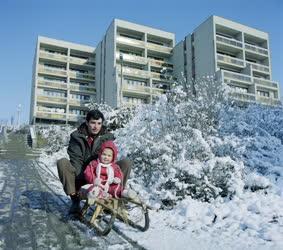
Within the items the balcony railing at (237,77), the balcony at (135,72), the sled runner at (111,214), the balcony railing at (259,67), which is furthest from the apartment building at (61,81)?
the sled runner at (111,214)

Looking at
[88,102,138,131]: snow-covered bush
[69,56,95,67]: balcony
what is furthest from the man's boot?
[69,56,95,67]: balcony

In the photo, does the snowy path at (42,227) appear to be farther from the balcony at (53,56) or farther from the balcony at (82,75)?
the balcony at (53,56)

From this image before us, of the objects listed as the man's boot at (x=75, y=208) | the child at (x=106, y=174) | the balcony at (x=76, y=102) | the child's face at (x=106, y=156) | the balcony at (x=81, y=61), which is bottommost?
the man's boot at (x=75, y=208)

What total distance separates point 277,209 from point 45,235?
10.2ft

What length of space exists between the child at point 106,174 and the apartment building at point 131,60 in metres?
36.7

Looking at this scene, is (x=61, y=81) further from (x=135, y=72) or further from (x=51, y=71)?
(x=135, y=72)

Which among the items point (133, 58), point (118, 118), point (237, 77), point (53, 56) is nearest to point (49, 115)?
point (53, 56)

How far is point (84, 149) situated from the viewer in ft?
15.6

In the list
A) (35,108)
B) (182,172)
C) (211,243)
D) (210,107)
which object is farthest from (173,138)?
(35,108)

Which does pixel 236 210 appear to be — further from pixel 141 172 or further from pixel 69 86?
pixel 69 86

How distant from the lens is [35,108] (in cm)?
4716

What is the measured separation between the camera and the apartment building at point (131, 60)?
42922mm

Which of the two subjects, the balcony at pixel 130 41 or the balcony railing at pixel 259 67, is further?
the balcony at pixel 130 41

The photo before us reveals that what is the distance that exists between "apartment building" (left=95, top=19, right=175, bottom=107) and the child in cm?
3670
